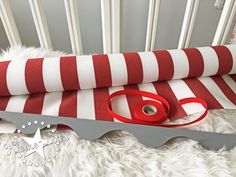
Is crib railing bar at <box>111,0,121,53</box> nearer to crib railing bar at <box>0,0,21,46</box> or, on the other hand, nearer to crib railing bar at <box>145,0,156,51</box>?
crib railing bar at <box>145,0,156,51</box>

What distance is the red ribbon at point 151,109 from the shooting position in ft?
1.34

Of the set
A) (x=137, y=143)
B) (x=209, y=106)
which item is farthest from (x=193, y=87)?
(x=137, y=143)

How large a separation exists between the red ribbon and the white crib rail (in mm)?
138

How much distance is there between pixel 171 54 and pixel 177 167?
223 mm

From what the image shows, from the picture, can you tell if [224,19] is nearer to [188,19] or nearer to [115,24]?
[188,19]

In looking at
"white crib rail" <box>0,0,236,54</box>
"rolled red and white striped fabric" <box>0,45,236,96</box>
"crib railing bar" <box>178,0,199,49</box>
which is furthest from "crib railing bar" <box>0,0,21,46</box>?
"crib railing bar" <box>178,0,199,49</box>

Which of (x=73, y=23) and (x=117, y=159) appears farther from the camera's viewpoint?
(x=73, y=23)

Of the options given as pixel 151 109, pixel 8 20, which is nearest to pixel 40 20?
pixel 8 20

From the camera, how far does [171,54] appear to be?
489 mm

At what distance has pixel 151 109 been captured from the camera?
440 millimetres

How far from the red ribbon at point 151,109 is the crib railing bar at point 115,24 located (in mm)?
129

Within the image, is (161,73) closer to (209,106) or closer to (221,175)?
(209,106)

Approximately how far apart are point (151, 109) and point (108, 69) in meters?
0.11

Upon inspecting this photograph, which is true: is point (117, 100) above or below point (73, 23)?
below
